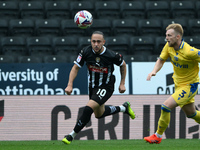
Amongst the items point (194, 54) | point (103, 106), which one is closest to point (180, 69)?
point (194, 54)

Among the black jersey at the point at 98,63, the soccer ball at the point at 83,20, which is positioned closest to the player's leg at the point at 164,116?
the black jersey at the point at 98,63

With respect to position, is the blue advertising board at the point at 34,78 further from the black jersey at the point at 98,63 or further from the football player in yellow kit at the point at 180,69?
the football player in yellow kit at the point at 180,69

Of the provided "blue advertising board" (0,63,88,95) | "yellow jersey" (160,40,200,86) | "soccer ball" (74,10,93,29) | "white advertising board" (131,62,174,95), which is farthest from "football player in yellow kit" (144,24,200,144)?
"blue advertising board" (0,63,88,95)

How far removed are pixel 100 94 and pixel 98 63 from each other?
0.50 meters

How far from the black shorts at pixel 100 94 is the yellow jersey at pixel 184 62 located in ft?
3.42

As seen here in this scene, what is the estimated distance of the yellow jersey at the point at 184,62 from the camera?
6320 millimetres

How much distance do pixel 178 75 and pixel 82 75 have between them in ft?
13.5

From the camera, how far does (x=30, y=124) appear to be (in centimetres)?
816

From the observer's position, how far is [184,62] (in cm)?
639

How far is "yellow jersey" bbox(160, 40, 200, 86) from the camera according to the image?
632 centimetres

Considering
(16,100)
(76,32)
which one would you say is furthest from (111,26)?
(16,100)

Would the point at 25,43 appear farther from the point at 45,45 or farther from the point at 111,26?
the point at 111,26

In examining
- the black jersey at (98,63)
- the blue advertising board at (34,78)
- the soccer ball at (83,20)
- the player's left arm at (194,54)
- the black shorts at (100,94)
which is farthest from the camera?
the blue advertising board at (34,78)

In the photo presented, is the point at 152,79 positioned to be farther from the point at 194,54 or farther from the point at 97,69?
the point at 194,54
